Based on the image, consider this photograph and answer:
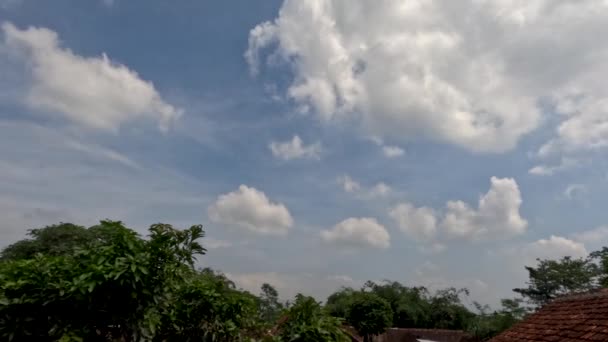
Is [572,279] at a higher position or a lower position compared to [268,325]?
higher

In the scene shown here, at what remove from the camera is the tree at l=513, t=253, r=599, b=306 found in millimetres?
25984

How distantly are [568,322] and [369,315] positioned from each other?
65.1 feet

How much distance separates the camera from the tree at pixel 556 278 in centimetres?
2598

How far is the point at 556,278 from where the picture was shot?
2697cm

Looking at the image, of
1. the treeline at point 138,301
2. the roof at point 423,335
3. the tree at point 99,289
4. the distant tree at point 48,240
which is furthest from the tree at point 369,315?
the tree at point 99,289

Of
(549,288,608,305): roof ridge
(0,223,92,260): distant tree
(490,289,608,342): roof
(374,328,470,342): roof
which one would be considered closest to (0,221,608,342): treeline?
(490,289,608,342): roof

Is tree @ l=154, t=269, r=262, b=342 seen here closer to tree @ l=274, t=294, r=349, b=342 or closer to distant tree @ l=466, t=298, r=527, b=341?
tree @ l=274, t=294, r=349, b=342

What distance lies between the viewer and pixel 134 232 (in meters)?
4.71

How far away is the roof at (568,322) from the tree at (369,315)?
17725mm

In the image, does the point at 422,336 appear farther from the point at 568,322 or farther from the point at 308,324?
the point at 308,324

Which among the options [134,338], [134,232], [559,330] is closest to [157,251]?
[134,232]

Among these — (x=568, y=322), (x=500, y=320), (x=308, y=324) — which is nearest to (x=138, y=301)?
(x=308, y=324)

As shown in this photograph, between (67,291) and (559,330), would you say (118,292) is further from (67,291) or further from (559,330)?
(559,330)

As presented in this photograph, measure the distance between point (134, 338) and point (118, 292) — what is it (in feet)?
1.49
